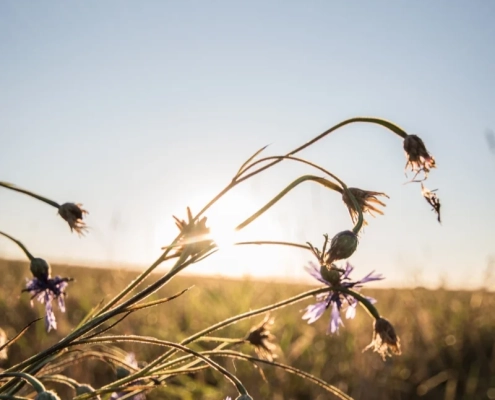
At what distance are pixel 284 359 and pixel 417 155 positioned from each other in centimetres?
171

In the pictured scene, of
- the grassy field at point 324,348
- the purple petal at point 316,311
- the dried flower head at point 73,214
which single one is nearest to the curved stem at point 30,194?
the dried flower head at point 73,214

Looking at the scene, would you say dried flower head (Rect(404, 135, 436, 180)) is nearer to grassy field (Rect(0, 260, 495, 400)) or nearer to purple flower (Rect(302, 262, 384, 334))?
purple flower (Rect(302, 262, 384, 334))

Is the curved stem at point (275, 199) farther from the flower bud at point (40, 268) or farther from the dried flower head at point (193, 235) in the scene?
the flower bud at point (40, 268)

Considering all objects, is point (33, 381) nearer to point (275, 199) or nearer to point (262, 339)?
point (275, 199)

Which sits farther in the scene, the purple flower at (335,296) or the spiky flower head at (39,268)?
the spiky flower head at (39,268)

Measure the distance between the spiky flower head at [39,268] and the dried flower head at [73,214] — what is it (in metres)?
0.10

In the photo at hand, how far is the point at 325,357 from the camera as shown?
2.96 m

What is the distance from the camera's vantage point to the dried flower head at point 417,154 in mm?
1135

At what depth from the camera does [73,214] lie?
49.6 inches

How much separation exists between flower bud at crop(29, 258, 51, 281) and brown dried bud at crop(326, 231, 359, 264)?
23.8 inches

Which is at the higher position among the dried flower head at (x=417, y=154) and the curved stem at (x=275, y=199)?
the dried flower head at (x=417, y=154)

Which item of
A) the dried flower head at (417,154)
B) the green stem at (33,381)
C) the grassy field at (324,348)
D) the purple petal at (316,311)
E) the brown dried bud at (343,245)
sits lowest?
the grassy field at (324,348)

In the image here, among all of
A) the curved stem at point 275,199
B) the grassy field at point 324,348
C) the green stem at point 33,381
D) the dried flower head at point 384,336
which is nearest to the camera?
the green stem at point 33,381

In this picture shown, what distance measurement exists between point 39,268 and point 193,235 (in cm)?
47
